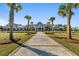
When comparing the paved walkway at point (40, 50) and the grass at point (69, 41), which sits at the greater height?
the grass at point (69, 41)

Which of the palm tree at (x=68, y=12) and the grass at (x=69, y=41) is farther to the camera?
the palm tree at (x=68, y=12)

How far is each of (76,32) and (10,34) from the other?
382 cm

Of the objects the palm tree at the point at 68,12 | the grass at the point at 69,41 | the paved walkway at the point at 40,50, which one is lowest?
the paved walkway at the point at 40,50

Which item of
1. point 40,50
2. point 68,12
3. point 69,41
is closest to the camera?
point 40,50

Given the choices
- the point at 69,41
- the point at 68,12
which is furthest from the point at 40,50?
the point at 68,12

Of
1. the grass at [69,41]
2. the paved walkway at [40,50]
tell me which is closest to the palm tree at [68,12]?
the grass at [69,41]

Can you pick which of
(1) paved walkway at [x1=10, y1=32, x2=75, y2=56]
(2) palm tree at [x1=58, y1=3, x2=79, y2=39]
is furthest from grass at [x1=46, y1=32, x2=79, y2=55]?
(1) paved walkway at [x1=10, y1=32, x2=75, y2=56]

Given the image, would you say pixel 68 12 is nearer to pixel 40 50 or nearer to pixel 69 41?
pixel 69 41

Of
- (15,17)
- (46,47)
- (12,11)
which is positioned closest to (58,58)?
(46,47)

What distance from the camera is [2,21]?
13.2 m

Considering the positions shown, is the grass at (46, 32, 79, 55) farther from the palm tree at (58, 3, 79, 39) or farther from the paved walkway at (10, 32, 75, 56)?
the paved walkway at (10, 32, 75, 56)

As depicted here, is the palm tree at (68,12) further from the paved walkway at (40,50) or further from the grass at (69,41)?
the paved walkway at (40,50)

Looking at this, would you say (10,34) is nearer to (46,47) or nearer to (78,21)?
(46,47)

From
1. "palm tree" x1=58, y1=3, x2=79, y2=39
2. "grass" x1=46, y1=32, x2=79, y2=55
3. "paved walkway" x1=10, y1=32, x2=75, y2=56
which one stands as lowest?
"paved walkway" x1=10, y1=32, x2=75, y2=56
